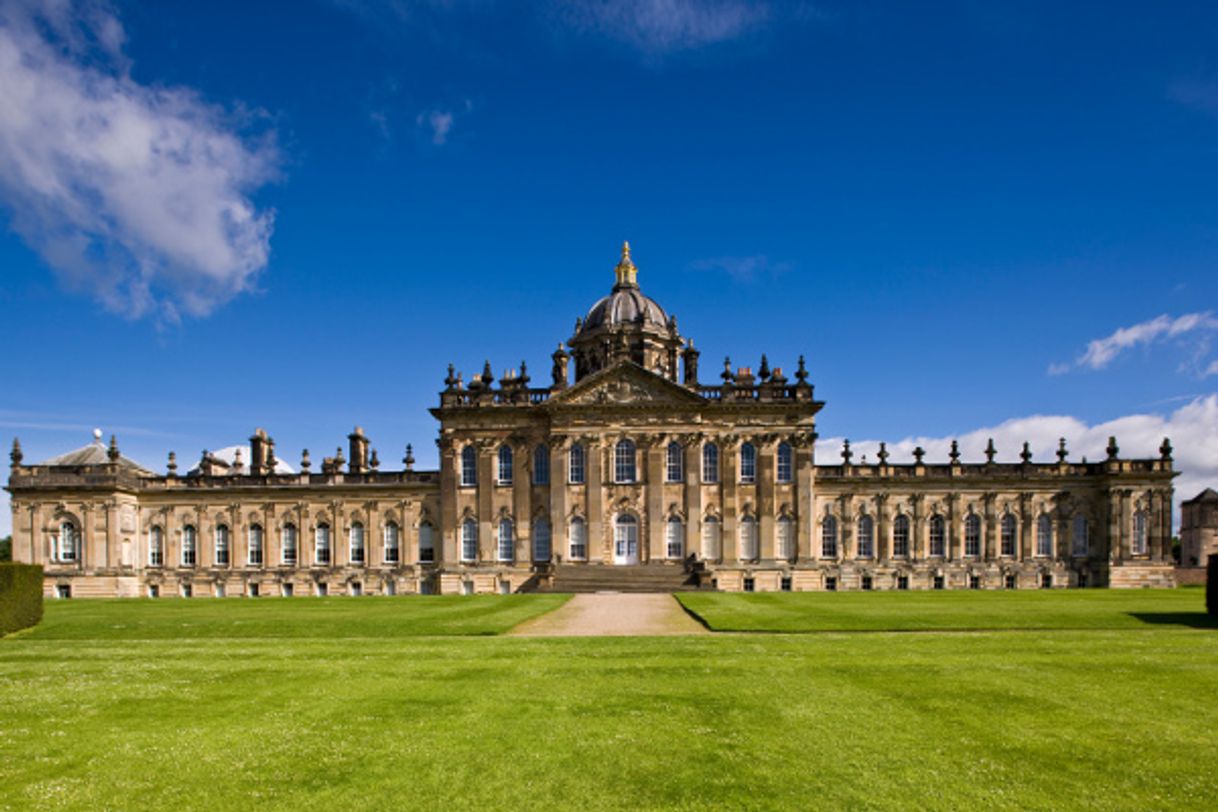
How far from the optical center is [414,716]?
451 inches

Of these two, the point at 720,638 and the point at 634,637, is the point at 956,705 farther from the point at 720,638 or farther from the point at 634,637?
the point at 634,637

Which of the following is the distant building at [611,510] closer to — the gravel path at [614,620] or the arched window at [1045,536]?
the arched window at [1045,536]

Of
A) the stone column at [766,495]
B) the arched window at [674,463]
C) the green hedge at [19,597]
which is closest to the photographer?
the green hedge at [19,597]

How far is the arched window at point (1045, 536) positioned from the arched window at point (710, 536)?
1926 cm

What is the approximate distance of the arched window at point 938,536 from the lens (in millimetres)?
47906

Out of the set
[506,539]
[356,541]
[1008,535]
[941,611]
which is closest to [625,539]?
[506,539]

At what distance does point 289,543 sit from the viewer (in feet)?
163

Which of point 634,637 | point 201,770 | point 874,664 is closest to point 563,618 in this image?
point 634,637

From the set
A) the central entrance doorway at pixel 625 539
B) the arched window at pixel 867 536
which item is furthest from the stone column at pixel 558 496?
the arched window at pixel 867 536

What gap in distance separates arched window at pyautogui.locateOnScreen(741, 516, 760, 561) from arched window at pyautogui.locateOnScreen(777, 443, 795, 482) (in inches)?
115

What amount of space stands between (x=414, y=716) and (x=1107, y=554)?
47613mm

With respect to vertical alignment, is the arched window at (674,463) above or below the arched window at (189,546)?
above

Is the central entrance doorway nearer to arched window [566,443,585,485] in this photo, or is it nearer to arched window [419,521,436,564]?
arched window [566,443,585,485]

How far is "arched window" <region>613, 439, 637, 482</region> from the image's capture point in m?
46.4
